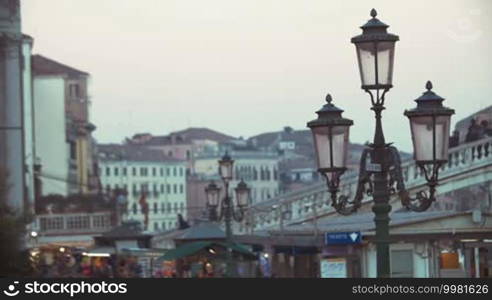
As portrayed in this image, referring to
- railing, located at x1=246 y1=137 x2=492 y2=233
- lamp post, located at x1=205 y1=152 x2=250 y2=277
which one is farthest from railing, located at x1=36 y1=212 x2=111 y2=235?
railing, located at x1=246 y1=137 x2=492 y2=233

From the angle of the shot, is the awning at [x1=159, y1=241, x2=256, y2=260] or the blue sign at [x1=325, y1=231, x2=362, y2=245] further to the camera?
the awning at [x1=159, y1=241, x2=256, y2=260]

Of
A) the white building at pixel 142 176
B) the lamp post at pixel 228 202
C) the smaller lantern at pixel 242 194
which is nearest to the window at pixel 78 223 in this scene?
the white building at pixel 142 176

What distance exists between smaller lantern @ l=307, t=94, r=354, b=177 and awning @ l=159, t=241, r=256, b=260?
0.96 metres

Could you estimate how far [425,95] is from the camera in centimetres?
404

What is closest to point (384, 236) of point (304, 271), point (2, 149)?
point (304, 271)

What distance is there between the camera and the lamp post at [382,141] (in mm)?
3936

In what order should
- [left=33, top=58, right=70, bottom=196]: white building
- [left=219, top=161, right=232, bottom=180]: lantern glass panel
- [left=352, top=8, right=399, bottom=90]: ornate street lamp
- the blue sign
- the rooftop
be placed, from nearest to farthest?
[left=352, top=8, right=399, bottom=90]: ornate street lamp
the rooftop
[left=33, top=58, right=70, bottom=196]: white building
the blue sign
[left=219, top=161, right=232, bottom=180]: lantern glass panel

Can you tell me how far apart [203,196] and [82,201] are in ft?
2.79

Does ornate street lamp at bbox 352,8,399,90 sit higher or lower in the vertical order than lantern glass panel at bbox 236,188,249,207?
higher

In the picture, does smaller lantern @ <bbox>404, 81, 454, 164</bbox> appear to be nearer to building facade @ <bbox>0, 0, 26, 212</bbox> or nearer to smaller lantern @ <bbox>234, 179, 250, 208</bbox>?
building facade @ <bbox>0, 0, 26, 212</bbox>

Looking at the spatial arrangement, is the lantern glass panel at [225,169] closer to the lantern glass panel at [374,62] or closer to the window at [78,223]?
the window at [78,223]

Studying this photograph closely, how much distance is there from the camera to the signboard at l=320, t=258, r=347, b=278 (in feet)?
15.1

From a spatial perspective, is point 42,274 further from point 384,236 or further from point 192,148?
point 384,236

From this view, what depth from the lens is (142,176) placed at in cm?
463
